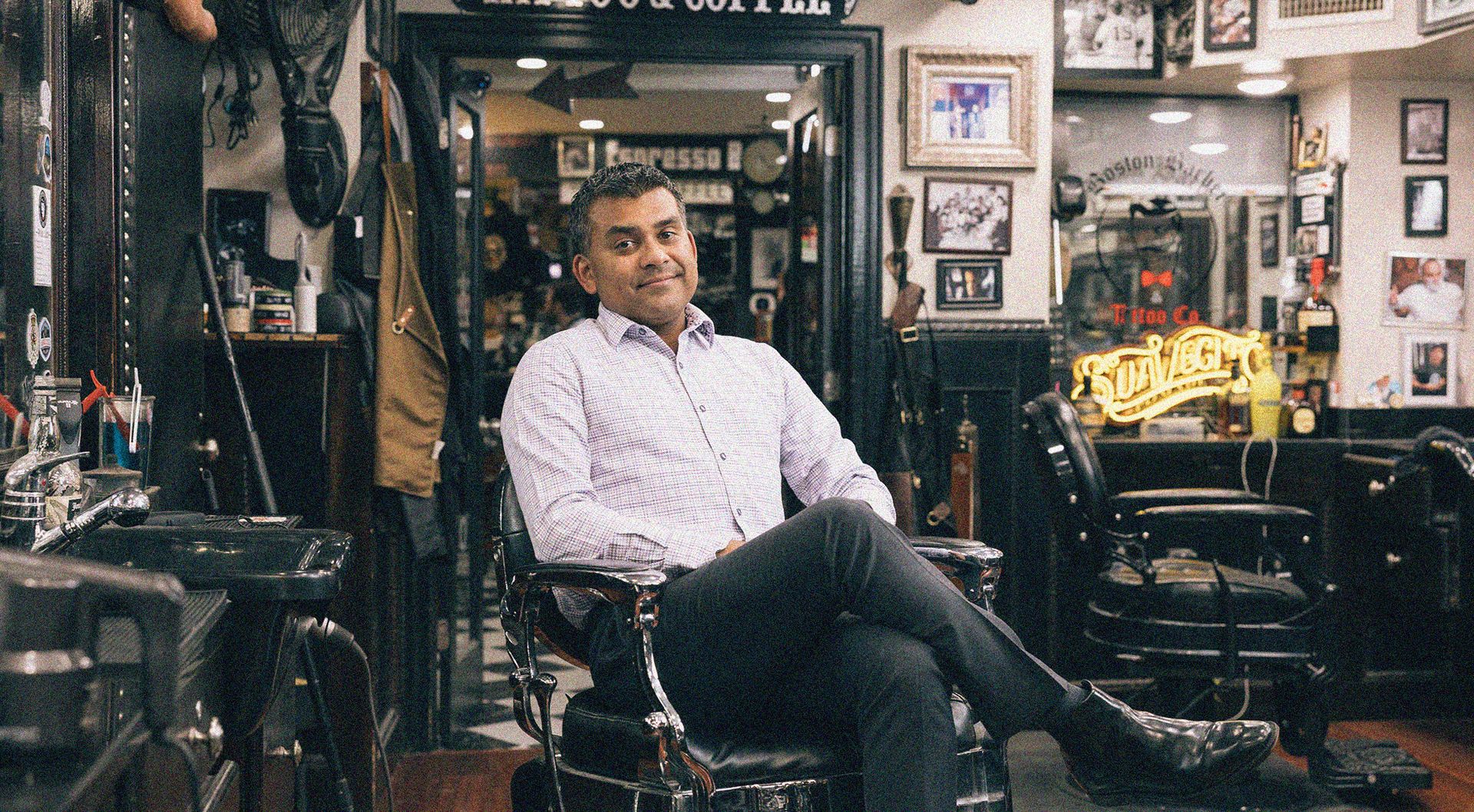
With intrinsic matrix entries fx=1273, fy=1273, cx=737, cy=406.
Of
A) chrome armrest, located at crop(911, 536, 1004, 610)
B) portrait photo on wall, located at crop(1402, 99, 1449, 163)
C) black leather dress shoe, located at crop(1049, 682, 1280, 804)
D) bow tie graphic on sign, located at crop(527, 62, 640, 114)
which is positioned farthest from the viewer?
bow tie graphic on sign, located at crop(527, 62, 640, 114)

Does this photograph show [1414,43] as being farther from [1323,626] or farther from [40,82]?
[40,82]

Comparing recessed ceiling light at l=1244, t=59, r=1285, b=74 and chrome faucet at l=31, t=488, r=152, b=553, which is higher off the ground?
recessed ceiling light at l=1244, t=59, r=1285, b=74

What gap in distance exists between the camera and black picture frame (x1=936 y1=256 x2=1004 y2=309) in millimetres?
3918

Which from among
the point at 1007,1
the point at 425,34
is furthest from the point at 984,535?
the point at 425,34

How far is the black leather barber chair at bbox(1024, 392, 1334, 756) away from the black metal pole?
1857 millimetres

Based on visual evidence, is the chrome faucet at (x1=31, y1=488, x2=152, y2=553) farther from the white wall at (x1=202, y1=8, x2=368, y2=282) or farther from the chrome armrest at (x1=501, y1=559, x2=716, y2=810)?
the white wall at (x1=202, y1=8, x2=368, y2=282)

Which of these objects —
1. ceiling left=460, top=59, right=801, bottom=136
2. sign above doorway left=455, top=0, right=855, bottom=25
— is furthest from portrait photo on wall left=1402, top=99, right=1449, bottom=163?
ceiling left=460, top=59, right=801, bottom=136

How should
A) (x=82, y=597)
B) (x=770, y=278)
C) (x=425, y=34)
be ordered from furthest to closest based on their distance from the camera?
(x=770, y=278), (x=425, y=34), (x=82, y=597)

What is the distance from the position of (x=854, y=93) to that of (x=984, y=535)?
142 cm

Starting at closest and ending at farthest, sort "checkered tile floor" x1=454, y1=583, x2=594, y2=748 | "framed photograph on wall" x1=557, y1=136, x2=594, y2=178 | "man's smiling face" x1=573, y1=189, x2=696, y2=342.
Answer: "man's smiling face" x1=573, y1=189, x2=696, y2=342 < "checkered tile floor" x1=454, y1=583, x2=594, y2=748 < "framed photograph on wall" x1=557, y1=136, x2=594, y2=178

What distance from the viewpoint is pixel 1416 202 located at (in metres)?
4.21

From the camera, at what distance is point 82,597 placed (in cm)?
77

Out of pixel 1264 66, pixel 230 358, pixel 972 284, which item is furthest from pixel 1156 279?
pixel 230 358

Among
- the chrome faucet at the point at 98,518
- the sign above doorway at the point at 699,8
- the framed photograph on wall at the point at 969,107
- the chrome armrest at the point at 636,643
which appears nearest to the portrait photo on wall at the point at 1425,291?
the framed photograph on wall at the point at 969,107
